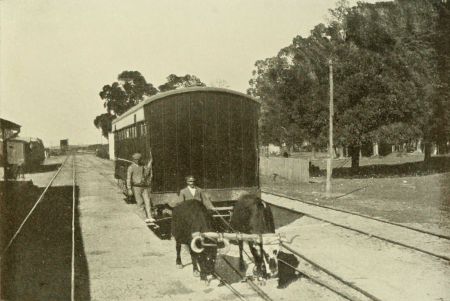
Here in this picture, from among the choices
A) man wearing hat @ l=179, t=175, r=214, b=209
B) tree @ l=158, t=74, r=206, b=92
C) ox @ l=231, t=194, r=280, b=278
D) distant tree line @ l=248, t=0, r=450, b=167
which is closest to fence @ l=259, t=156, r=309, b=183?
distant tree line @ l=248, t=0, r=450, b=167

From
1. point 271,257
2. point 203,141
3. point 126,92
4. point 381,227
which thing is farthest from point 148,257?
point 126,92

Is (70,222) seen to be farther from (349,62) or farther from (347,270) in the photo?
(349,62)

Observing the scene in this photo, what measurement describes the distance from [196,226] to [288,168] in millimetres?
22146

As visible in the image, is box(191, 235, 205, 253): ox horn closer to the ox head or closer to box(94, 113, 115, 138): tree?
the ox head

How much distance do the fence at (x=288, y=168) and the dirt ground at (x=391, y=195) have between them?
20.6 inches

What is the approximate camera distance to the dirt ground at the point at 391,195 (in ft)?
50.2

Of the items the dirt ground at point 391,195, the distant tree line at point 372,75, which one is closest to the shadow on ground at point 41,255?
the dirt ground at point 391,195

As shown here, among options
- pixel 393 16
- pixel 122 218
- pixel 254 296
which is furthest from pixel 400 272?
pixel 393 16

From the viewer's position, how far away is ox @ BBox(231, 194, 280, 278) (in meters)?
7.66

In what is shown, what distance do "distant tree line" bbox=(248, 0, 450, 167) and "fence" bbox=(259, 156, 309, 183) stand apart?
4.78 ft

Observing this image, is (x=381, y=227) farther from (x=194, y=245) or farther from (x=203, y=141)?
(x=194, y=245)

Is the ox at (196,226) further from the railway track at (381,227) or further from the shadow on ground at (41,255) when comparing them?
the railway track at (381,227)

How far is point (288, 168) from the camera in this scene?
29.9 metres

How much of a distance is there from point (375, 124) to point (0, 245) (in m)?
20.3
